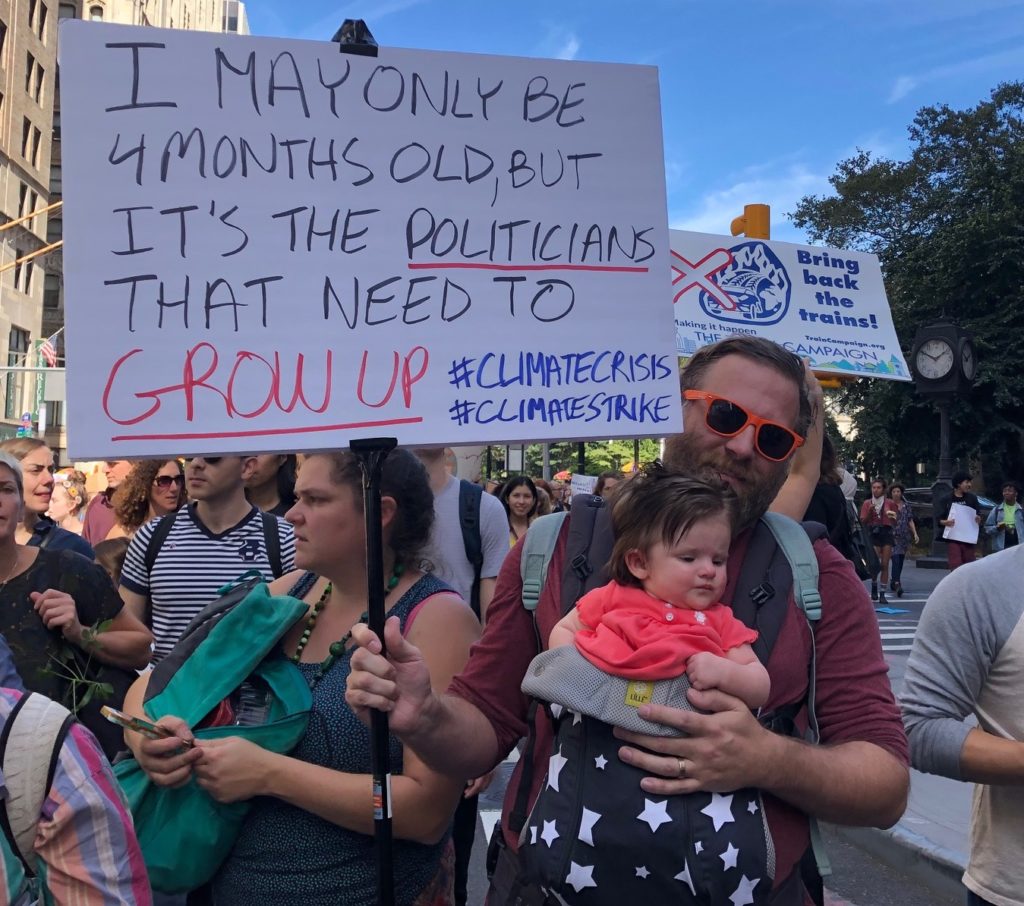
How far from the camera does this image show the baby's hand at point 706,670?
1717mm

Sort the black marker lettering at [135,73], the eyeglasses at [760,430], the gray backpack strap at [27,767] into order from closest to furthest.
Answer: the gray backpack strap at [27,767]
the black marker lettering at [135,73]
the eyeglasses at [760,430]

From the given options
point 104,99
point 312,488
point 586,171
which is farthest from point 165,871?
point 586,171

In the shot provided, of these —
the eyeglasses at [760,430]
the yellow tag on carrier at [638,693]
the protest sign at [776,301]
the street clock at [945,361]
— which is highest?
the street clock at [945,361]

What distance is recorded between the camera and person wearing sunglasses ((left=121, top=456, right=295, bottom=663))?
3990 millimetres

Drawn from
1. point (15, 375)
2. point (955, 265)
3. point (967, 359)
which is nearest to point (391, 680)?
point (967, 359)

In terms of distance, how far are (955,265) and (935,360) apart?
23.1 m

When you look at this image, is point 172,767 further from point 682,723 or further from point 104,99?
point 104,99

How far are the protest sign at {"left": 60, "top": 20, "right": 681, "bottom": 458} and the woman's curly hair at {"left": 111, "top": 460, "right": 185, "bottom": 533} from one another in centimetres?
390

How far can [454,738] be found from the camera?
77.6 inches

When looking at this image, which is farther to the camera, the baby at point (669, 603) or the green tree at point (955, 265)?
the green tree at point (955, 265)

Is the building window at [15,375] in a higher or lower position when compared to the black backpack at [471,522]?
higher

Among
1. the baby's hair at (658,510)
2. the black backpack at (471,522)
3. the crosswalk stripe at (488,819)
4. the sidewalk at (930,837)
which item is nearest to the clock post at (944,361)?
the sidewalk at (930,837)

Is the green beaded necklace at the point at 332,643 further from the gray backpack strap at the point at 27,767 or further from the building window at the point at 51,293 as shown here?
the building window at the point at 51,293

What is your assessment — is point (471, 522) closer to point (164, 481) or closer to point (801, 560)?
point (164, 481)
